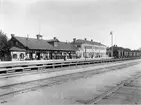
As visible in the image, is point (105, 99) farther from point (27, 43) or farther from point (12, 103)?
point (27, 43)

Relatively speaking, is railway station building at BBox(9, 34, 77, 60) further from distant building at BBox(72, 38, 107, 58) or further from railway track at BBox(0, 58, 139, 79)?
railway track at BBox(0, 58, 139, 79)

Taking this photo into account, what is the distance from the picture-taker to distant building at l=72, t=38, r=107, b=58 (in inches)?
2810

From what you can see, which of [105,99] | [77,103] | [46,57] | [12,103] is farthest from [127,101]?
[46,57]

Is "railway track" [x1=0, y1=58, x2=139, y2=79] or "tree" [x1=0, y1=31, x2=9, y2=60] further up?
"tree" [x1=0, y1=31, x2=9, y2=60]

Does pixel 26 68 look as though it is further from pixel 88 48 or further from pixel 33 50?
pixel 88 48

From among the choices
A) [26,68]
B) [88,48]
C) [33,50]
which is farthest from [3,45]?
[88,48]

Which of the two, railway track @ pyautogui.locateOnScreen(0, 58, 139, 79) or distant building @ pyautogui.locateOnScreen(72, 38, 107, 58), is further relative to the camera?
distant building @ pyautogui.locateOnScreen(72, 38, 107, 58)

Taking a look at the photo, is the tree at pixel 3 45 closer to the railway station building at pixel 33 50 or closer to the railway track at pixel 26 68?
the railway station building at pixel 33 50

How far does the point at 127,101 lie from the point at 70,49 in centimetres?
5291

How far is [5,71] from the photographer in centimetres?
1720

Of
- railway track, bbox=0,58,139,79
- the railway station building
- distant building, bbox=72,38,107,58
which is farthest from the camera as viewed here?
distant building, bbox=72,38,107,58

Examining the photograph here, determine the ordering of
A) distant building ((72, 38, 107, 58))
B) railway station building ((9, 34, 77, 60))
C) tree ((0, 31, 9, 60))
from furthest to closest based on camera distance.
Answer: distant building ((72, 38, 107, 58))
tree ((0, 31, 9, 60))
railway station building ((9, 34, 77, 60))

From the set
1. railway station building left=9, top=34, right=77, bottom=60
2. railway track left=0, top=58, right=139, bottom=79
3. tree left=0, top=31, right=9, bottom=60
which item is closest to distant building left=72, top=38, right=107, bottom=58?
railway station building left=9, top=34, right=77, bottom=60

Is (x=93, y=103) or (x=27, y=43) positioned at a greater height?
(x=27, y=43)
